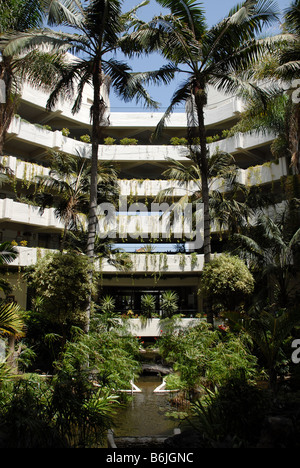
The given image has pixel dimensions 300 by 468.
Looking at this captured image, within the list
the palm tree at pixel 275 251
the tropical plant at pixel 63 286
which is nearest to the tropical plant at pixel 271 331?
the tropical plant at pixel 63 286

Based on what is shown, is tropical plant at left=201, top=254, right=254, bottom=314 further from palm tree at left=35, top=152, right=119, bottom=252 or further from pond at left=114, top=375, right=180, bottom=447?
palm tree at left=35, top=152, right=119, bottom=252

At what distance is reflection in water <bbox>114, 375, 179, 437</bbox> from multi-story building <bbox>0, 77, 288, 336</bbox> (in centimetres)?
1199

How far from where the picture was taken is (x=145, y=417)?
9.69 m

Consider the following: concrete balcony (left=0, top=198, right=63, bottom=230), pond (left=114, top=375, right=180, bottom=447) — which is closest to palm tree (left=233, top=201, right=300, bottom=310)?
pond (left=114, top=375, right=180, bottom=447)

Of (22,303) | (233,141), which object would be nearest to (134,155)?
(233,141)

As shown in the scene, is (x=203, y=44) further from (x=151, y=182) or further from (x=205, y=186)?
(x=151, y=182)

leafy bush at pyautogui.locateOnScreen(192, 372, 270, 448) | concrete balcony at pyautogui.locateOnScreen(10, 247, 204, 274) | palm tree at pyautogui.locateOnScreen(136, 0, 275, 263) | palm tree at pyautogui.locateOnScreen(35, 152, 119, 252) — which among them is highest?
palm tree at pyautogui.locateOnScreen(136, 0, 275, 263)

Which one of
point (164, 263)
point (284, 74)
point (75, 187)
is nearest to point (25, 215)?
point (75, 187)

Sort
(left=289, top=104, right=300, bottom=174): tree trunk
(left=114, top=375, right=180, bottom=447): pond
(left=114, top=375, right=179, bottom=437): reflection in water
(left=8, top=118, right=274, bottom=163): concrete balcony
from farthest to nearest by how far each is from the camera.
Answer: (left=8, top=118, right=274, bottom=163): concrete balcony < (left=289, top=104, right=300, bottom=174): tree trunk < (left=114, top=375, right=179, bottom=437): reflection in water < (left=114, top=375, right=180, bottom=447): pond

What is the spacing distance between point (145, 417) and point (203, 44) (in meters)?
12.9

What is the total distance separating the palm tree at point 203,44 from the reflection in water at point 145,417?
5.51 metres

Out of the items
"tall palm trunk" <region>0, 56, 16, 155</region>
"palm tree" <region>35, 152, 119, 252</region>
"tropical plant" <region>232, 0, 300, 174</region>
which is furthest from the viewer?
"palm tree" <region>35, 152, 119, 252</region>

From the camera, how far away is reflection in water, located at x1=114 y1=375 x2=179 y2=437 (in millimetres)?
8547

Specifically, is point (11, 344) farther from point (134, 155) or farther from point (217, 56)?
point (134, 155)
